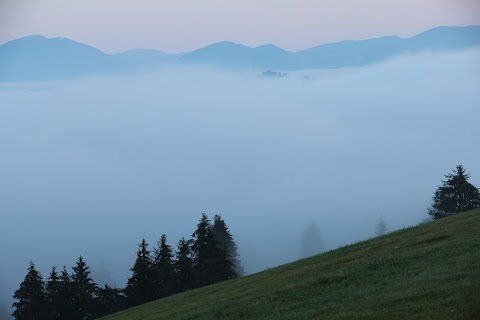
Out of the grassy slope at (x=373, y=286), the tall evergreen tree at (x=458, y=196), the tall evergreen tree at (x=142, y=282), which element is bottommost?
the grassy slope at (x=373, y=286)

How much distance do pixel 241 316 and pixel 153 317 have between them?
11802mm

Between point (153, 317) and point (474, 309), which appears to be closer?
point (474, 309)

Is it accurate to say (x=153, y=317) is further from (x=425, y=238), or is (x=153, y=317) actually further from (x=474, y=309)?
(x=474, y=309)

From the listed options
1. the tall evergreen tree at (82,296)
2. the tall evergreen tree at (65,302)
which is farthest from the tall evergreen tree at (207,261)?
the tall evergreen tree at (65,302)

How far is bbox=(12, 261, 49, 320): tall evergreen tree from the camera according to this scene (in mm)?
60250

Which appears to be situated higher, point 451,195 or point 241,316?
point 451,195

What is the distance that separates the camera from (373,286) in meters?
22.8

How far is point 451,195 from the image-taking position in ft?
230

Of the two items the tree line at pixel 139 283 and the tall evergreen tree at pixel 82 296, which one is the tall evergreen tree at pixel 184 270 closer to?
the tree line at pixel 139 283

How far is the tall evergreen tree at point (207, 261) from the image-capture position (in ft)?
197

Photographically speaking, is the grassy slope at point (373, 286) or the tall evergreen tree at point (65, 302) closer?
the grassy slope at point (373, 286)

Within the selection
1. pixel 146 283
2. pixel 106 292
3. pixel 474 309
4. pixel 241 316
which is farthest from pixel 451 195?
pixel 474 309

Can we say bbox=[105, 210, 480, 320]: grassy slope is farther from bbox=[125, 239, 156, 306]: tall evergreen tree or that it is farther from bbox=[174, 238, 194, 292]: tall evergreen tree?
bbox=[174, 238, 194, 292]: tall evergreen tree

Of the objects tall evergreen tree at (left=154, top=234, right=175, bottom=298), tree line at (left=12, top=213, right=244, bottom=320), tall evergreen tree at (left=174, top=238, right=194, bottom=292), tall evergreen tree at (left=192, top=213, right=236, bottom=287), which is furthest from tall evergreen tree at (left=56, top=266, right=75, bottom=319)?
tall evergreen tree at (left=192, top=213, right=236, bottom=287)
